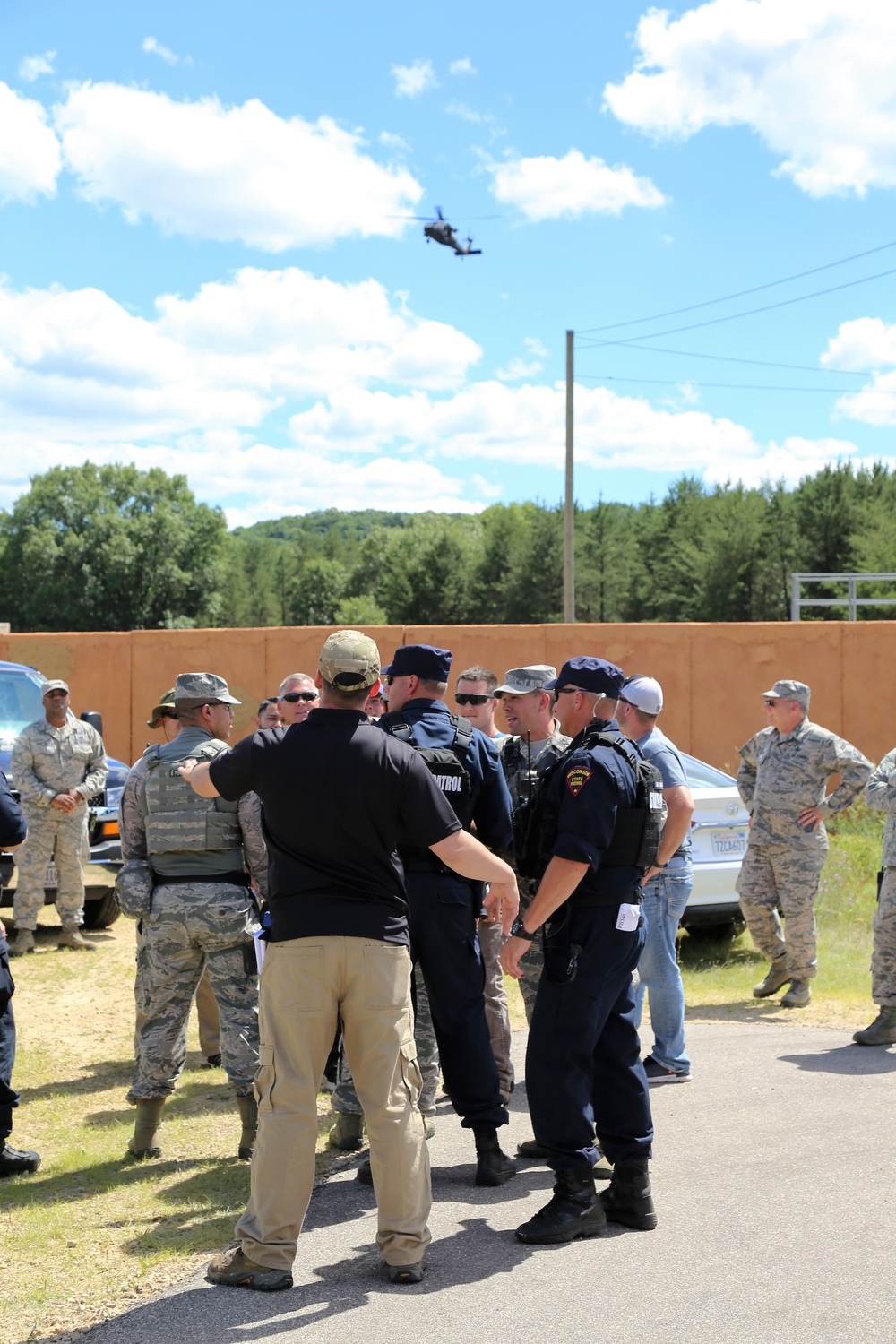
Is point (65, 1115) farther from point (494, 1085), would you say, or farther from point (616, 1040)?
point (616, 1040)

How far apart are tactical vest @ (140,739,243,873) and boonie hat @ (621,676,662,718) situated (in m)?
1.98

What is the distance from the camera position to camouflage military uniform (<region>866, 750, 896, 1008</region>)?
274 inches

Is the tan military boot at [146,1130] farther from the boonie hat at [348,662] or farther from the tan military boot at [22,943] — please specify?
the tan military boot at [22,943]

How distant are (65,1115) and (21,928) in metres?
4.00

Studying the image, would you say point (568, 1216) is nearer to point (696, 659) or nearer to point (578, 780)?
point (578, 780)

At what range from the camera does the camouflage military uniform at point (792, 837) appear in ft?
25.7

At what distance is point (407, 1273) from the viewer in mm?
3934

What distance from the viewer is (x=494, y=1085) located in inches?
193

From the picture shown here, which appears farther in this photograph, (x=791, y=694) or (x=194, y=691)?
(x=791, y=694)

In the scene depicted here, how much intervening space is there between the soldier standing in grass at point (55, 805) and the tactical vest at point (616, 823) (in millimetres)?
6001

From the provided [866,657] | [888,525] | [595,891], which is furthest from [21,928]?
[888,525]

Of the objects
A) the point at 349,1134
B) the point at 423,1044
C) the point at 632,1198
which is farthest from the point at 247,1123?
the point at 632,1198

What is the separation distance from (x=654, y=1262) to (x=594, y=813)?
1.47 meters

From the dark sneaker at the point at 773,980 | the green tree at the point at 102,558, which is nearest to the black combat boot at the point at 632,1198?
the dark sneaker at the point at 773,980
